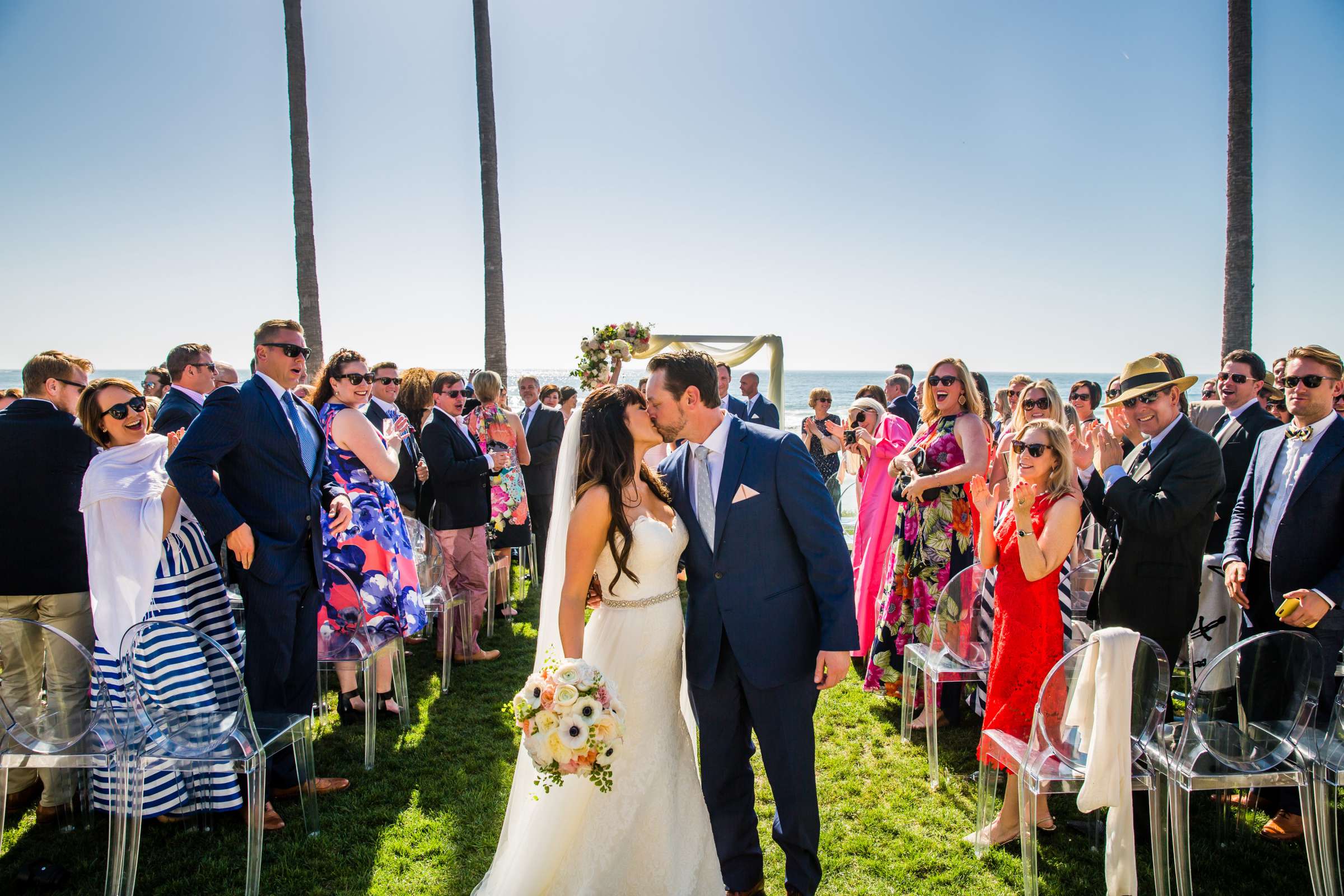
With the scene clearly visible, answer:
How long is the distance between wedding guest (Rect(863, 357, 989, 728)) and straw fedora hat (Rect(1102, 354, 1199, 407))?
1.02 meters

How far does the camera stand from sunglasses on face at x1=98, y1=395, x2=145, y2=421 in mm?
3887

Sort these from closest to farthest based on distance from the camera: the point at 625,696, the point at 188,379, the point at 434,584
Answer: the point at 625,696
the point at 188,379
the point at 434,584

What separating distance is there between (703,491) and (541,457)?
560 cm

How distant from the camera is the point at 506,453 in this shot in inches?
283

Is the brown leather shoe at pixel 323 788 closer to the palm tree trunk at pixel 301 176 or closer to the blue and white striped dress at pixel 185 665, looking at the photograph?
the blue and white striped dress at pixel 185 665

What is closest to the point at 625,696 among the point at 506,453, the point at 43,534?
the point at 43,534

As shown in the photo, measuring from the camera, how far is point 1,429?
400cm

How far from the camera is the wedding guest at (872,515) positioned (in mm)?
6016

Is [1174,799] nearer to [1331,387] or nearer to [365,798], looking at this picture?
[1331,387]

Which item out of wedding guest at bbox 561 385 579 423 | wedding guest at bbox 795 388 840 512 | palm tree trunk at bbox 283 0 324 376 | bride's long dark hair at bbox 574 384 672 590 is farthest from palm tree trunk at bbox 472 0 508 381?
bride's long dark hair at bbox 574 384 672 590

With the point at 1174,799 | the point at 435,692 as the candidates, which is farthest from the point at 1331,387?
the point at 435,692

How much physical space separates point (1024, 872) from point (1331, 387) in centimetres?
287

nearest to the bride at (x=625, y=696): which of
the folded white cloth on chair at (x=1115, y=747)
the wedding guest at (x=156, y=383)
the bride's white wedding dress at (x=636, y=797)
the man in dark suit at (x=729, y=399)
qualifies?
the bride's white wedding dress at (x=636, y=797)

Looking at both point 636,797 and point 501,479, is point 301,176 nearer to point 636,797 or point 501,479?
point 501,479
